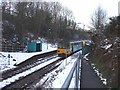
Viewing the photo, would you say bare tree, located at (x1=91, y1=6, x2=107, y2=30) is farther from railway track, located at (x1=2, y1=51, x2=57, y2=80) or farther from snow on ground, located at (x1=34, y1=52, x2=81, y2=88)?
snow on ground, located at (x1=34, y1=52, x2=81, y2=88)

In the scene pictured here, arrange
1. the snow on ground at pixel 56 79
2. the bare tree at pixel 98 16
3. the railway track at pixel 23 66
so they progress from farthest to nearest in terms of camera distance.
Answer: the bare tree at pixel 98 16
the railway track at pixel 23 66
the snow on ground at pixel 56 79

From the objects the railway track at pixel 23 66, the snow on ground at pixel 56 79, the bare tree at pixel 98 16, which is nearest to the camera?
the snow on ground at pixel 56 79

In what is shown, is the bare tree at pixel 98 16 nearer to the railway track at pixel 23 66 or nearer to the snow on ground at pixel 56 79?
the railway track at pixel 23 66

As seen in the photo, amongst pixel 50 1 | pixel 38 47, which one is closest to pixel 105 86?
pixel 38 47

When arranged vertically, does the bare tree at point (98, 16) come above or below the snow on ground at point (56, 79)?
above

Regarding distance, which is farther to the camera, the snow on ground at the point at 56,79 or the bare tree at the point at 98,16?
the bare tree at the point at 98,16

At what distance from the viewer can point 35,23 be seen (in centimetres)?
6381

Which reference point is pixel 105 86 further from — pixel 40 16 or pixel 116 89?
pixel 40 16

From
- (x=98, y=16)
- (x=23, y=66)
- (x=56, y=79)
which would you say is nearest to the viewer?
(x=56, y=79)

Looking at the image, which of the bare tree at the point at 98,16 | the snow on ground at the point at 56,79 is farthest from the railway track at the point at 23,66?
the bare tree at the point at 98,16

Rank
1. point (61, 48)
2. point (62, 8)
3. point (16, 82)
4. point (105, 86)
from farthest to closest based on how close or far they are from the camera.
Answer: point (62, 8) → point (61, 48) → point (16, 82) → point (105, 86)

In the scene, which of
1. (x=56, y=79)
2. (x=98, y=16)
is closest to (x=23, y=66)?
(x=56, y=79)

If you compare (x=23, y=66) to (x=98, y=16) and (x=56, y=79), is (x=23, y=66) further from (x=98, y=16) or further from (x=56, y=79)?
(x=98, y=16)

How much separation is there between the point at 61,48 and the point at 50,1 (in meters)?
45.8
